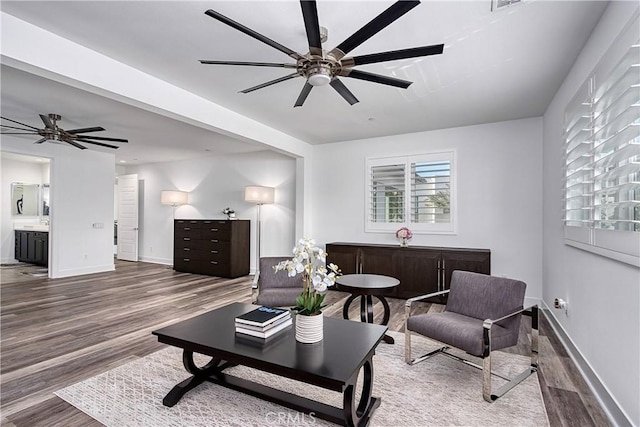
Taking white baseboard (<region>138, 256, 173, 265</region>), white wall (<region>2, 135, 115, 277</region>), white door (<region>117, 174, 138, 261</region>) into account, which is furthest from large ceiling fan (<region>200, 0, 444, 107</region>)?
white door (<region>117, 174, 138, 261</region>)

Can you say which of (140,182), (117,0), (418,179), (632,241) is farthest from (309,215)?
(140,182)

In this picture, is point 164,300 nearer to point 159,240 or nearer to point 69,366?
point 69,366

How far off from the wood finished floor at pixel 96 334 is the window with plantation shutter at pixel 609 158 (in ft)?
3.42

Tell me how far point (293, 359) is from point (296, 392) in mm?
666

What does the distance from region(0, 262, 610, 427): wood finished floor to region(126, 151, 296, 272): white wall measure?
49.5 inches

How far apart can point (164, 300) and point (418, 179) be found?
4362 millimetres

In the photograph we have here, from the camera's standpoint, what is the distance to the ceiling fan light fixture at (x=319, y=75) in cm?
229

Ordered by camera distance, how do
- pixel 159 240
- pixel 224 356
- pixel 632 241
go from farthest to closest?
1. pixel 159 240
2. pixel 224 356
3. pixel 632 241

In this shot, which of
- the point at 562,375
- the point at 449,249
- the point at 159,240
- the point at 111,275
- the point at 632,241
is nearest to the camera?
the point at 632,241

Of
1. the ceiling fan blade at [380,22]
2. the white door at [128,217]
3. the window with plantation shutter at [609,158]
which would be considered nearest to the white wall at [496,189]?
the window with plantation shutter at [609,158]

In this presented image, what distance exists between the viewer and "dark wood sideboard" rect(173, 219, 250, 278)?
256 inches

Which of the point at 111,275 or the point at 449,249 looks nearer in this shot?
the point at 449,249

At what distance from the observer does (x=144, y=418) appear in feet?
6.39

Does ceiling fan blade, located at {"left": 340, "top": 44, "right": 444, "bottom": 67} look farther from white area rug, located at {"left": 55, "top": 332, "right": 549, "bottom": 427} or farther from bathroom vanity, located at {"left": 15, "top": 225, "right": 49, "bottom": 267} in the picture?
bathroom vanity, located at {"left": 15, "top": 225, "right": 49, "bottom": 267}
